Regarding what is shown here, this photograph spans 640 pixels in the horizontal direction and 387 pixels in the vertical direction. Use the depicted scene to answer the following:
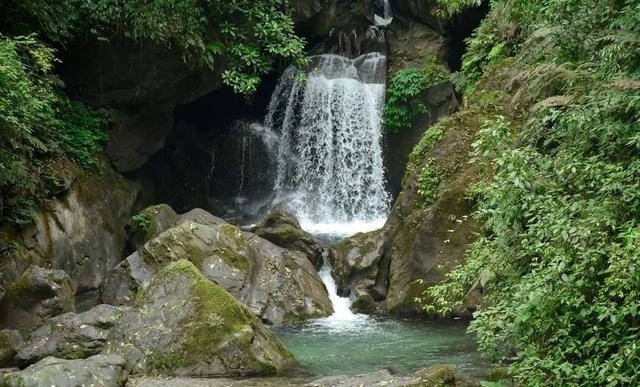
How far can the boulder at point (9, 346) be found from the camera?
8.45 meters

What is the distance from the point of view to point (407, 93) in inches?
765

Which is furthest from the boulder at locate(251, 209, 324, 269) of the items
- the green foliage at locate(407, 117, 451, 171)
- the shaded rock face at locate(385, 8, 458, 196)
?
the shaded rock face at locate(385, 8, 458, 196)

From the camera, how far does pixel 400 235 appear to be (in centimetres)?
1198

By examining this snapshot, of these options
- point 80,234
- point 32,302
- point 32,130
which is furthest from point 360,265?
point 32,130

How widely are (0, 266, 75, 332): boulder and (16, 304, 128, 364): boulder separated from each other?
925 millimetres

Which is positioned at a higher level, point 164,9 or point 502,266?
point 164,9

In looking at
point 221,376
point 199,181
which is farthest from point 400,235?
point 199,181

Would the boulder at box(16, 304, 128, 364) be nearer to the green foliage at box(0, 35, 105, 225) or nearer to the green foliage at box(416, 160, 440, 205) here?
the green foliage at box(0, 35, 105, 225)

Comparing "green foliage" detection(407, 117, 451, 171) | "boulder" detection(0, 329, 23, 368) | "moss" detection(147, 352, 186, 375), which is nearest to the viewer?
"moss" detection(147, 352, 186, 375)

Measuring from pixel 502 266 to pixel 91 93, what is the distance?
41.4 ft

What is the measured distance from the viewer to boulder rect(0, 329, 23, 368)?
8.45m

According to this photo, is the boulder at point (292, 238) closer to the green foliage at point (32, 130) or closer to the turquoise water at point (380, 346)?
the turquoise water at point (380, 346)

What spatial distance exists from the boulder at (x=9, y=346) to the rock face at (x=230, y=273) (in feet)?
8.87

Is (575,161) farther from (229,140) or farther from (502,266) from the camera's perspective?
(229,140)
